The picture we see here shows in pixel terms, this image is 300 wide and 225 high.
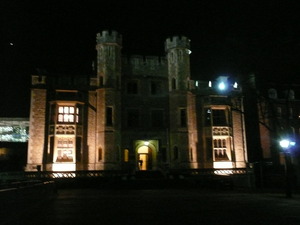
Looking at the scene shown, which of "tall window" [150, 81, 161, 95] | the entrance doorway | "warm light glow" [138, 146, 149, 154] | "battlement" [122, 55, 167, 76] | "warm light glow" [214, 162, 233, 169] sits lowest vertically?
"warm light glow" [214, 162, 233, 169]

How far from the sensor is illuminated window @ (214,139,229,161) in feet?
112

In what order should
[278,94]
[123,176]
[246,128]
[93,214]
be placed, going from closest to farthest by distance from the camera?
1. [93,214]
2. [123,176]
3. [246,128]
4. [278,94]

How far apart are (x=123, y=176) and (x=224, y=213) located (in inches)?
715

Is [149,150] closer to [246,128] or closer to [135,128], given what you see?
[135,128]

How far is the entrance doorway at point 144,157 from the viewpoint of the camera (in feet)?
112

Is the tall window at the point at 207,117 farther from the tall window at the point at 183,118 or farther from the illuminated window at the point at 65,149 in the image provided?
the illuminated window at the point at 65,149

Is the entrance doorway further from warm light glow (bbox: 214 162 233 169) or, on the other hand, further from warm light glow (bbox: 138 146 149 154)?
warm light glow (bbox: 214 162 233 169)

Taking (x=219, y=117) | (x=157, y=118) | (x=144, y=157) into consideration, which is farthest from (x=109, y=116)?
(x=219, y=117)

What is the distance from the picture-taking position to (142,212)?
10.5 m

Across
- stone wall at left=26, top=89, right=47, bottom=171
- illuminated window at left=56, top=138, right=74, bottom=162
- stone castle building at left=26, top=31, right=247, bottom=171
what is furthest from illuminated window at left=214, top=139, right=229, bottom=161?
stone wall at left=26, top=89, right=47, bottom=171

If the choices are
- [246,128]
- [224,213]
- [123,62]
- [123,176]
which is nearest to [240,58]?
[224,213]

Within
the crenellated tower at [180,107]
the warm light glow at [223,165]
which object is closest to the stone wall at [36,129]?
the crenellated tower at [180,107]

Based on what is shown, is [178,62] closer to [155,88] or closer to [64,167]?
[155,88]

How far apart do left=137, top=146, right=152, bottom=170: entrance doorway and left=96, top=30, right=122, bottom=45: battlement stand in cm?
1166
